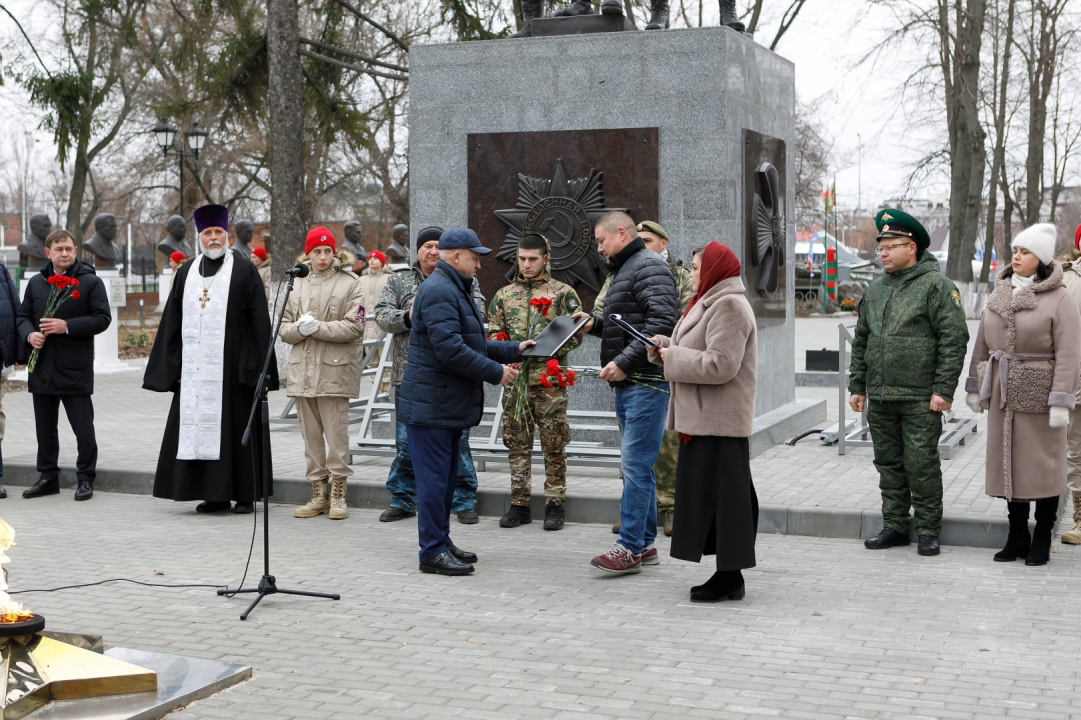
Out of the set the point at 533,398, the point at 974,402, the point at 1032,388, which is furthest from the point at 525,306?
the point at 1032,388

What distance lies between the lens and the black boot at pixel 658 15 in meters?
10.1

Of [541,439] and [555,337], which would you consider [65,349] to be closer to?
[541,439]

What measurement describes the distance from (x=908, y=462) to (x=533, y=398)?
7.62ft

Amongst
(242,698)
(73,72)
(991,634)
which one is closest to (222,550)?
(242,698)

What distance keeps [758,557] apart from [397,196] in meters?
28.1

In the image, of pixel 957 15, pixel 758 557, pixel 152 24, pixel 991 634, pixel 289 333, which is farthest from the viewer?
pixel 152 24

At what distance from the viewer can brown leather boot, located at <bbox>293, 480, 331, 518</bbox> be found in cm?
838

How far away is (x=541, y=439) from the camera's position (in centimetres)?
779

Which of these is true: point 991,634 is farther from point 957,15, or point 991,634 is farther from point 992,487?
point 957,15

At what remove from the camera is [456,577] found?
258 inches

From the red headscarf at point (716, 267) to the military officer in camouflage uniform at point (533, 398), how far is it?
1.79m

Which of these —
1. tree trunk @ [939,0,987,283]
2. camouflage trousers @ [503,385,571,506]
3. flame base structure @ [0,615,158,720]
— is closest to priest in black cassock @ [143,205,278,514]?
camouflage trousers @ [503,385,571,506]

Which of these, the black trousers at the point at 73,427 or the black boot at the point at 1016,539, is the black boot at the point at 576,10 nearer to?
the black trousers at the point at 73,427

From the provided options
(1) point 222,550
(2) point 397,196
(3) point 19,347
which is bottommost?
(1) point 222,550
